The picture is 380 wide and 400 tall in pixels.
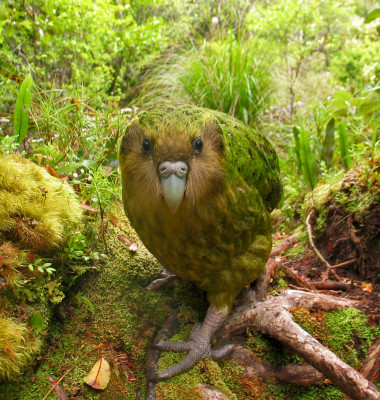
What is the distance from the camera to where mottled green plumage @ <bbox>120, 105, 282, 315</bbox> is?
1802mm

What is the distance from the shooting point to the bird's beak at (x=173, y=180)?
1719mm

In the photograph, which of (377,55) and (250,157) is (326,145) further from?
(377,55)

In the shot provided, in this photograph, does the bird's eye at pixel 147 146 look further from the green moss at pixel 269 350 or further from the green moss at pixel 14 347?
the green moss at pixel 269 350

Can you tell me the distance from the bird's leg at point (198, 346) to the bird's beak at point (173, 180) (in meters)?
1.02

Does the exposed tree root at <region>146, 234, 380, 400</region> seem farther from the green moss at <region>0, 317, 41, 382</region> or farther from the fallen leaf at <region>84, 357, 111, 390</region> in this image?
the green moss at <region>0, 317, 41, 382</region>

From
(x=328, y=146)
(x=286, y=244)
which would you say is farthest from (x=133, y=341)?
(x=328, y=146)

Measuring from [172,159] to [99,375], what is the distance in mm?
1281

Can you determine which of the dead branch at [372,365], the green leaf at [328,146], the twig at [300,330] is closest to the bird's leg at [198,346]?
the twig at [300,330]

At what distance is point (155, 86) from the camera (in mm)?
6629

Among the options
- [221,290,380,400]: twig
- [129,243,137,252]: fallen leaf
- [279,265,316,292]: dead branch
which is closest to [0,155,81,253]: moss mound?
[129,243,137,252]: fallen leaf

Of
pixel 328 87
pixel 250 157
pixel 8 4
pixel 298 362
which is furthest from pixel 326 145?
pixel 328 87

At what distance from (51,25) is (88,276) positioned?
3.11 meters

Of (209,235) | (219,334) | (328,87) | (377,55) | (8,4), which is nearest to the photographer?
(209,235)

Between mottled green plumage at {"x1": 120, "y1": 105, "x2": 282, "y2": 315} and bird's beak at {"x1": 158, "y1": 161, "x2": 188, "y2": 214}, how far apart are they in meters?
0.04
